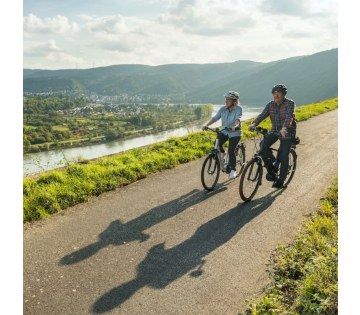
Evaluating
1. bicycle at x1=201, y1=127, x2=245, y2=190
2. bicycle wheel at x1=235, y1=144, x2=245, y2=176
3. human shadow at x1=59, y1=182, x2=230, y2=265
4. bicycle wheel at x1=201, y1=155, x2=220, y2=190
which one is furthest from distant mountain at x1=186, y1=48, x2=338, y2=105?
human shadow at x1=59, y1=182, x2=230, y2=265

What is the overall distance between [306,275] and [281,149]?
335cm

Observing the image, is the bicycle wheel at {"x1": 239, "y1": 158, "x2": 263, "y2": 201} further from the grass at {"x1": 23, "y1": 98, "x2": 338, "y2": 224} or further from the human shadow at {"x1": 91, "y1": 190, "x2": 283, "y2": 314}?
the grass at {"x1": 23, "y1": 98, "x2": 338, "y2": 224}

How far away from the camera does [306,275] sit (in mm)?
3234

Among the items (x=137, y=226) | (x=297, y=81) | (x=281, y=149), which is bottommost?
(x=137, y=226)

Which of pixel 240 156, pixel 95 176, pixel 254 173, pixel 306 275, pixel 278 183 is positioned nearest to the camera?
pixel 306 275

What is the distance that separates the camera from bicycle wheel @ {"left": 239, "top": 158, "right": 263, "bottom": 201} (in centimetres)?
594

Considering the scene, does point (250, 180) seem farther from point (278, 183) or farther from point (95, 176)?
point (95, 176)

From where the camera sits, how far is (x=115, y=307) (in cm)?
338

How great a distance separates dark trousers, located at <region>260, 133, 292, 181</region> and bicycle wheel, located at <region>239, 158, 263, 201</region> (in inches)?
12.2

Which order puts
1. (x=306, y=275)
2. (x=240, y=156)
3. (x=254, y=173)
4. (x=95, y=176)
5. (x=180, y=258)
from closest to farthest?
(x=306, y=275)
(x=180, y=258)
(x=254, y=173)
(x=95, y=176)
(x=240, y=156)

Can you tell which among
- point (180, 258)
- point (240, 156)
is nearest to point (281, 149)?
point (240, 156)

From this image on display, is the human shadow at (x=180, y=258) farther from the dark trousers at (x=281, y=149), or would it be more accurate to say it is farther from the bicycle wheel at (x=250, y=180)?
the dark trousers at (x=281, y=149)

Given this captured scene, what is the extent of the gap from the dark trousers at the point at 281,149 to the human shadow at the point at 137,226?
→ 55.6 inches

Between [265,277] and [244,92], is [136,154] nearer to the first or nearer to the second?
[265,277]
